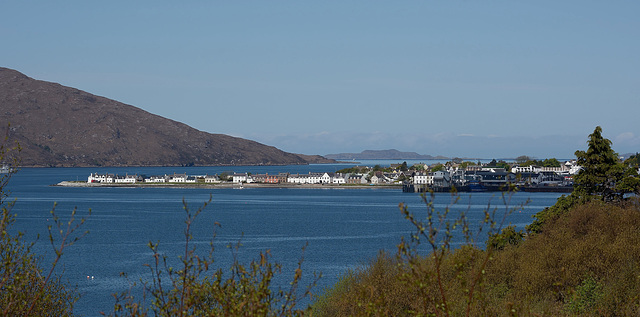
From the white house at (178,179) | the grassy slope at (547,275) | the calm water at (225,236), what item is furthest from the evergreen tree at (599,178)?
the white house at (178,179)

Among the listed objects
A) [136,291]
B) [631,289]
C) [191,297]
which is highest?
[191,297]

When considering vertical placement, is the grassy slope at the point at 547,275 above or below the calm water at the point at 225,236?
above

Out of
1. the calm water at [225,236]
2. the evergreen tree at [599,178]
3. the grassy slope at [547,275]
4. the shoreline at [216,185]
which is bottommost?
the calm water at [225,236]

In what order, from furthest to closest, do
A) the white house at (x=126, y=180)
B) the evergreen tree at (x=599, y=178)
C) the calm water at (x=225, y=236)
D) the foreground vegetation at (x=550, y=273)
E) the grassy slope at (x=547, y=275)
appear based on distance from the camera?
the white house at (x=126, y=180) < the calm water at (x=225, y=236) < the evergreen tree at (x=599, y=178) < the grassy slope at (x=547, y=275) < the foreground vegetation at (x=550, y=273)

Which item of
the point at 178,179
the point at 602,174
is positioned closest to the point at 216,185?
the point at 178,179

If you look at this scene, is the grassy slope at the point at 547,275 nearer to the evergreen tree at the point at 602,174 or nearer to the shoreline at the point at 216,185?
the evergreen tree at the point at 602,174

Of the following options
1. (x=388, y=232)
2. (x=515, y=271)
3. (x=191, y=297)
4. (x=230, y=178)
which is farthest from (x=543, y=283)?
(x=230, y=178)

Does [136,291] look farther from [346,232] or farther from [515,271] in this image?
[346,232]

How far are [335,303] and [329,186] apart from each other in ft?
437

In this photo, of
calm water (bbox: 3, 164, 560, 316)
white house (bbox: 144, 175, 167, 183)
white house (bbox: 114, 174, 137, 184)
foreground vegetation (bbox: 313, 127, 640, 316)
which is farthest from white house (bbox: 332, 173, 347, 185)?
foreground vegetation (bbox: 313, 127, 640, 316)

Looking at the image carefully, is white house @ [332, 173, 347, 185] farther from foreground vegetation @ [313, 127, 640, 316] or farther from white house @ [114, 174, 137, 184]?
foreground vegetation @ [313, 127, 640, 316]

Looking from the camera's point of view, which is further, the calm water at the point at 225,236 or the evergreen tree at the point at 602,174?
the calm water at the point at 225,236

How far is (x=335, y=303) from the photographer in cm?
1733

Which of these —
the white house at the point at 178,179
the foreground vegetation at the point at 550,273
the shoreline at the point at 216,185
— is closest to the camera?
the foreground vegetation at the point at 550,273
